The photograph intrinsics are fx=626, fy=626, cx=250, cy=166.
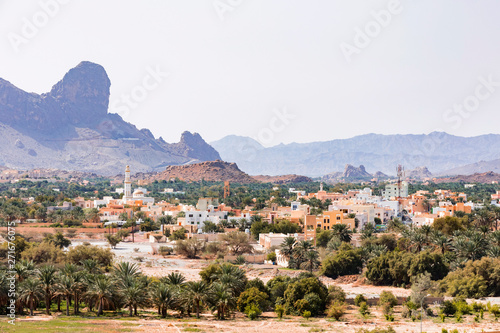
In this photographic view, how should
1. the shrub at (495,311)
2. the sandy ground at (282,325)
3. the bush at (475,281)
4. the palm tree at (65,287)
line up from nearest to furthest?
the sandy ground at (282,325)
the shrub at (495,311)
the palm tree at (65,287)
the bush at (475,281)

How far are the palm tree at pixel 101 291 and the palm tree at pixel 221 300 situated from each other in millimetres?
5233

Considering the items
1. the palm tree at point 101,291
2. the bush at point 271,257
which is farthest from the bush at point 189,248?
the palm tree at point 101,291

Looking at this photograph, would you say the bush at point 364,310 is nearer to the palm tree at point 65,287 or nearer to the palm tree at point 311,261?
the palm tree at point 311,261

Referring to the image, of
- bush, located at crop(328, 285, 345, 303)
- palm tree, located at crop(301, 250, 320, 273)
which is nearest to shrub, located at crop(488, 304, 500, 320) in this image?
bush, located at crop(328, 285, 345, 303)

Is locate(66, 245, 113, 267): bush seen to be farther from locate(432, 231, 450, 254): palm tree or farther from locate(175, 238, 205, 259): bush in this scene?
locate(432, 231, 450, 254): palm tree

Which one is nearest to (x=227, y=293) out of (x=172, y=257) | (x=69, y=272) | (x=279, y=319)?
(x=279, y=319)

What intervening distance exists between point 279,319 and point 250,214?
49.2 m

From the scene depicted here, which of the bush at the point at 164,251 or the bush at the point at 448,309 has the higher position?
the bush at the point at 164,251

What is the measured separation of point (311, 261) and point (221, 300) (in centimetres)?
1559

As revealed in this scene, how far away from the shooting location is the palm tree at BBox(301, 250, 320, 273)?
46312 millimetres

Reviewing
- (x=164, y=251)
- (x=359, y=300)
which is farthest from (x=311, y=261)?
(x=164, y=251)

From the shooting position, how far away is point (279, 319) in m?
32.6

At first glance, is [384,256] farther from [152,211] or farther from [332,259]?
[152,211]

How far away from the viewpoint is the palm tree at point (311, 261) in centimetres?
4631
